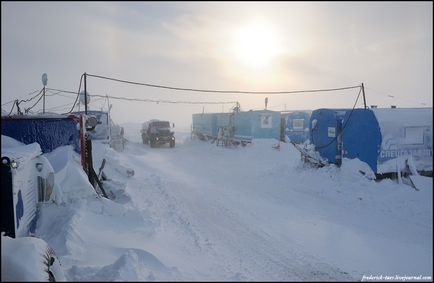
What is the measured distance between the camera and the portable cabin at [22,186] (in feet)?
16.7

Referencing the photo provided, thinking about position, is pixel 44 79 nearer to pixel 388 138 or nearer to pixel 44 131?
pixel 44 131

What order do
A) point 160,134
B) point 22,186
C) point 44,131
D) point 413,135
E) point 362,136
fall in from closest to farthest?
point 22,186 < point 44,131 < point 413,135 < point 362,136 < point 160,134

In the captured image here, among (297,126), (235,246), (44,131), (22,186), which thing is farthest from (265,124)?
(22,186)

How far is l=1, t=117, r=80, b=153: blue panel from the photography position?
825 centimetres

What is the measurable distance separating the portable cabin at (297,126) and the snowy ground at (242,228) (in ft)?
52.9

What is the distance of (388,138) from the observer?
1244cm

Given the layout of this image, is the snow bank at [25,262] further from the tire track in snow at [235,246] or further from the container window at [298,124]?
the container window at [298,124]

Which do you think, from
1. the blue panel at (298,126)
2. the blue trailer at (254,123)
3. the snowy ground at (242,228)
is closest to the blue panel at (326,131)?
the snowy ground at (242,228)

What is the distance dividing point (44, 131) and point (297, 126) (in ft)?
76.3

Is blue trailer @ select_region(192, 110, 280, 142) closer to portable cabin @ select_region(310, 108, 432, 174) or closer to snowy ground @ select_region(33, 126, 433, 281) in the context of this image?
portable cabin @ select_region(310, 108, 432, 174)

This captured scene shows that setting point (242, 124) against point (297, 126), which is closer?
point (297, 126)

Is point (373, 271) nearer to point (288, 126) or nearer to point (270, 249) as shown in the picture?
point (270, 249)

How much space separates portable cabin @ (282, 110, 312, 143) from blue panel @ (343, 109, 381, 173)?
1527 cm

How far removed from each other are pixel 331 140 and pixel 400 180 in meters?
3.26
